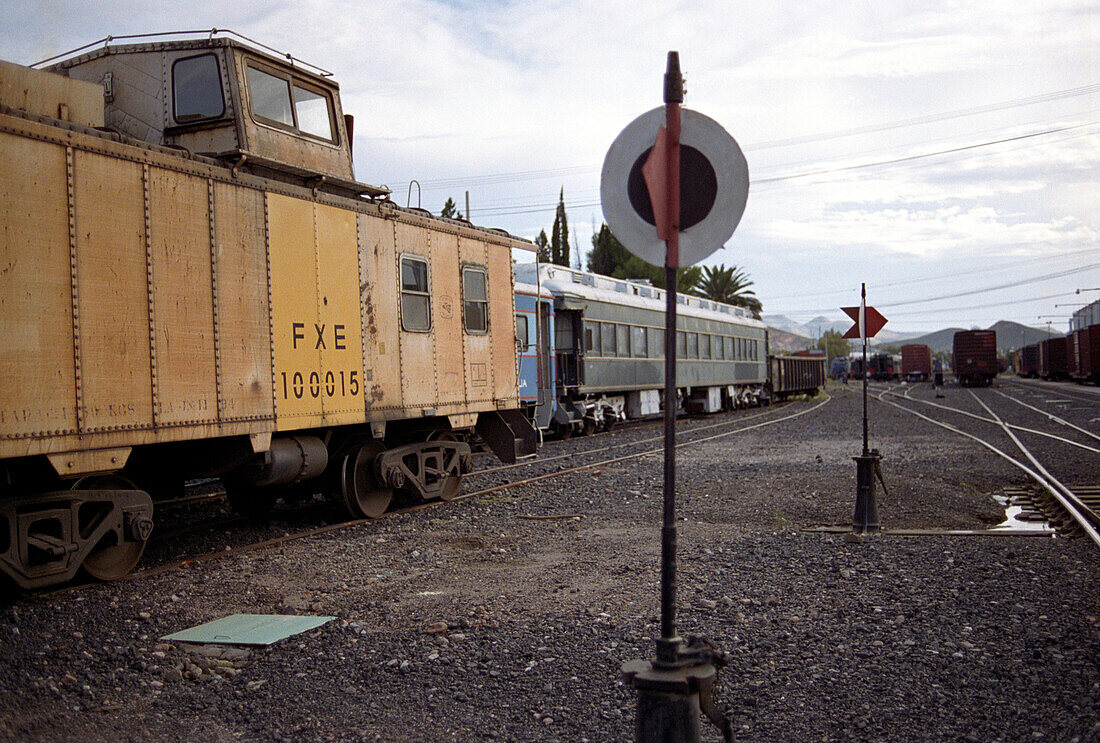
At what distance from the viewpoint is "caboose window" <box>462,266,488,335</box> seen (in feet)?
35.9

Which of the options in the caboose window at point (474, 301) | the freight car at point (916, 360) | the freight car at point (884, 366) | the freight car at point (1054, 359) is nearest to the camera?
the caboose window at point (474, 301)

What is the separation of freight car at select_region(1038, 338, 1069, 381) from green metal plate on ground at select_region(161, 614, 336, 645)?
Answer: 6658 cm

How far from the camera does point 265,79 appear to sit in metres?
8.52

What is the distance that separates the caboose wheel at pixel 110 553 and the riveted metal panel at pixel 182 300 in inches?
25.3

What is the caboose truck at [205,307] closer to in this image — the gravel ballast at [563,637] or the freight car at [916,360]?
the gravel ballast at [563,637]

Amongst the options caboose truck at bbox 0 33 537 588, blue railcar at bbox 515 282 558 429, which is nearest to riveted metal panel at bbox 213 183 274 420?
caboose truck at bbox 0 33 537 588

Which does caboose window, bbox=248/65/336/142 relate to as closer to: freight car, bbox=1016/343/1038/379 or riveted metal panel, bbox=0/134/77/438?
riveted metal panel, bbox=0/134/77/438

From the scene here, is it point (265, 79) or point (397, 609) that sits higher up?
point (265, 79)

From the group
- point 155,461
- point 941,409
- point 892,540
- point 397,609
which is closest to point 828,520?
point 892,540

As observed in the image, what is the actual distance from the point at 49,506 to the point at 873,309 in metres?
10.7

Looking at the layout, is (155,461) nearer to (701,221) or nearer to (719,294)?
(701,221)

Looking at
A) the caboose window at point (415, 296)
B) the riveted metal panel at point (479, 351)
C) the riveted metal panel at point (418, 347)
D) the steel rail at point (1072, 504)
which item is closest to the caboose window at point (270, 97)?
the riveted metal panel at point (418, 347)

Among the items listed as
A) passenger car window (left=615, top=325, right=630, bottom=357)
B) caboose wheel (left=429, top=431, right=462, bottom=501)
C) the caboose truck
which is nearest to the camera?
the caboose truck

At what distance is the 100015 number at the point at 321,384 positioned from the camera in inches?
316
